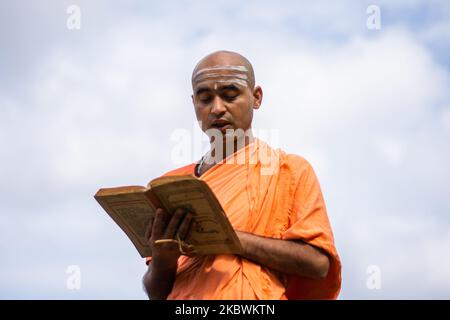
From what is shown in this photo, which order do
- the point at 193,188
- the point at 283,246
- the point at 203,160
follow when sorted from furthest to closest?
the point at 203,160
the point at 283,246
the point at 193,188

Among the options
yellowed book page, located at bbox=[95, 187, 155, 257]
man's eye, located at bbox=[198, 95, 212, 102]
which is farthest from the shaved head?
yellowed book page, located at bbox=[95, 187, 155, 257]

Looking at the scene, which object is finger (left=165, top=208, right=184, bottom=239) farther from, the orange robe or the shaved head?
the shaved head

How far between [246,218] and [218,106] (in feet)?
3.10

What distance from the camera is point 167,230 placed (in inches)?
223

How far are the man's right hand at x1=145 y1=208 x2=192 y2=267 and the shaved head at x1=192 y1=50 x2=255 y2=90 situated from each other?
1.36m

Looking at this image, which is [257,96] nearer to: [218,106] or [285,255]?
[218,106]

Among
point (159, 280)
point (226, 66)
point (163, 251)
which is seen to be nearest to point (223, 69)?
point (226, 66)

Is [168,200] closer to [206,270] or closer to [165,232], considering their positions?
[165,232]

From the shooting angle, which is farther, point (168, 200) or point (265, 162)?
point (265, 162)

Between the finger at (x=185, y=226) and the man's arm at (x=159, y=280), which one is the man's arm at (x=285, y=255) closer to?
the finger at (x=185, y=226)

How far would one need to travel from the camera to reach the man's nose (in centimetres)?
636
